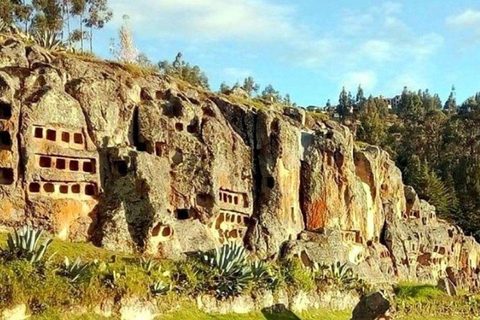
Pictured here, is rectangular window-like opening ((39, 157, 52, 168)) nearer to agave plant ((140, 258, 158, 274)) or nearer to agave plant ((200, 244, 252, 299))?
agave plant ((140, 258, 158, 274))

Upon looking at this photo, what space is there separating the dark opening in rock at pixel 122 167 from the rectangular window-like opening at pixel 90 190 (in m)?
1.48

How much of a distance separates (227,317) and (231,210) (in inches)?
431

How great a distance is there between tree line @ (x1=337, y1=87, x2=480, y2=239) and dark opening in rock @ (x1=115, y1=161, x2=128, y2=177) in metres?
49.2

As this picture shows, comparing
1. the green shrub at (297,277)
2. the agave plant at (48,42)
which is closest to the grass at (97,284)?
the green shrub at (297,277)

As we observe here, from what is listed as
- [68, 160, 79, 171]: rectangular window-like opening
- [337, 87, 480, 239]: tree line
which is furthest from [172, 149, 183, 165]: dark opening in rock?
[337, 87, 480, 239]: tree line

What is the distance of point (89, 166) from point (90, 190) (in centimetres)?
126

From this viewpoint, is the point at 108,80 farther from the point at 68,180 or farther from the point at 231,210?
the point at 231,210

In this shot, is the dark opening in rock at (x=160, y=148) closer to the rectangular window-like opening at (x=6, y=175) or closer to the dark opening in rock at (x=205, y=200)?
the dark opening in rock at (x=205, y=200)

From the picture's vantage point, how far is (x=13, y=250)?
22.0 m

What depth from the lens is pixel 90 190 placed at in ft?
103

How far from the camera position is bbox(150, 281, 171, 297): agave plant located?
24.4 metres

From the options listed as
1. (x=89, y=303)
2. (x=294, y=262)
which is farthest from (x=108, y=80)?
(x=89, y=303)

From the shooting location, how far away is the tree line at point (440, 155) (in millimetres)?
73688

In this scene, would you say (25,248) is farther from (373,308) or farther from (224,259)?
(373,308)
